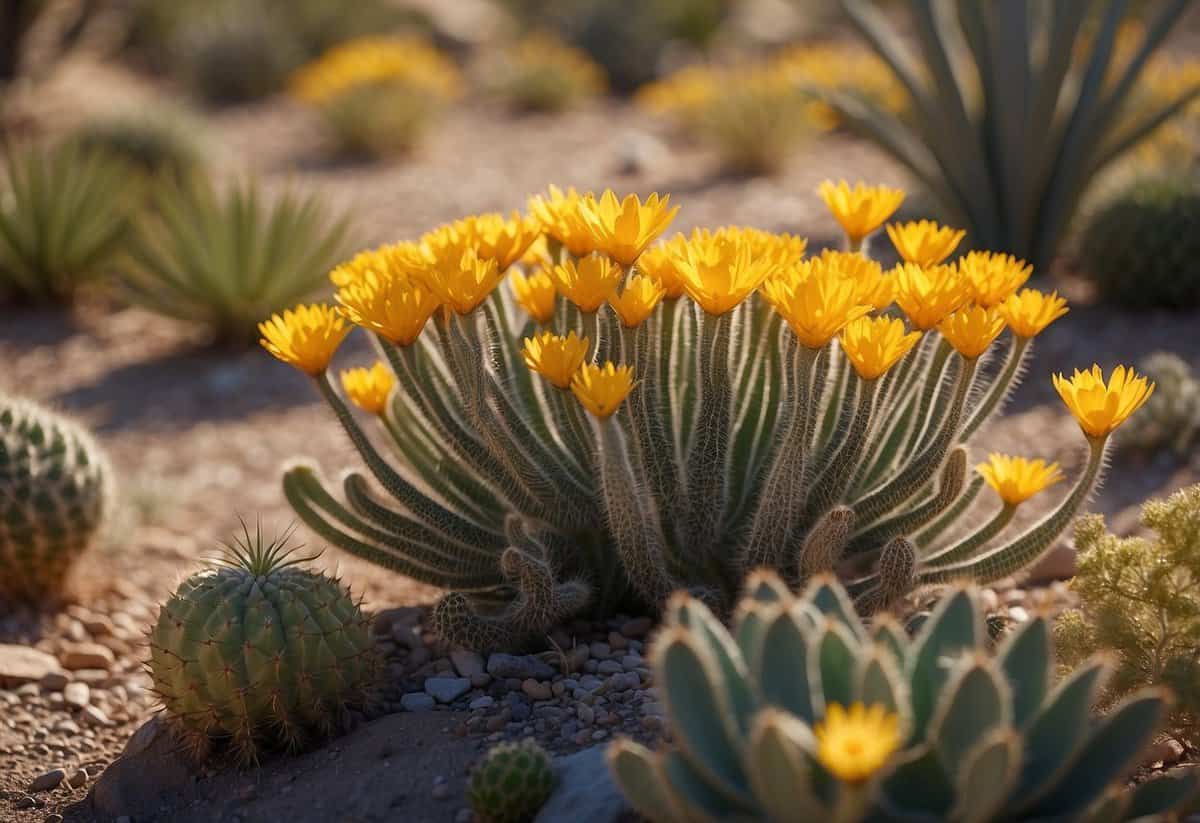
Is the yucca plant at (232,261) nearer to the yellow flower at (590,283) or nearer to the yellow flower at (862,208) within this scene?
the yellow flower at (862,208)

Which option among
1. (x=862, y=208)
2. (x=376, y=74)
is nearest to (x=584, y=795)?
(x=862, y=208)

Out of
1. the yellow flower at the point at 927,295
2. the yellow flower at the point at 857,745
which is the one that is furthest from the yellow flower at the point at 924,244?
the yellow flower at the point at 857,745

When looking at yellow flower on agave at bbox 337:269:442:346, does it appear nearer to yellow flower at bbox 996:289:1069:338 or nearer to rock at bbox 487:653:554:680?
rock at bbox 487:653:554:680

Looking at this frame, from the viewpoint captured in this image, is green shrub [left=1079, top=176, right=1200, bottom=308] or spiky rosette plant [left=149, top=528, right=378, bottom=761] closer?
spiky rosette plant [left=149, top=528, right=378, bottom=761]

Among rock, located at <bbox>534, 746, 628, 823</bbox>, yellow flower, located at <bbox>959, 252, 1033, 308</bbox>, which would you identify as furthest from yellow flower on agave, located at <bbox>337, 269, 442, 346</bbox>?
yellow flower, located at <bbox>959, 252, 1033, 308</bbox>

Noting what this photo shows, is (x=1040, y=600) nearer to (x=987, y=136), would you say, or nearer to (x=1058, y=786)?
(x=1058, y=786)

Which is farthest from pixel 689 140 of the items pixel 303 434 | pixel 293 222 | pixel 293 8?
pixel 293 8
